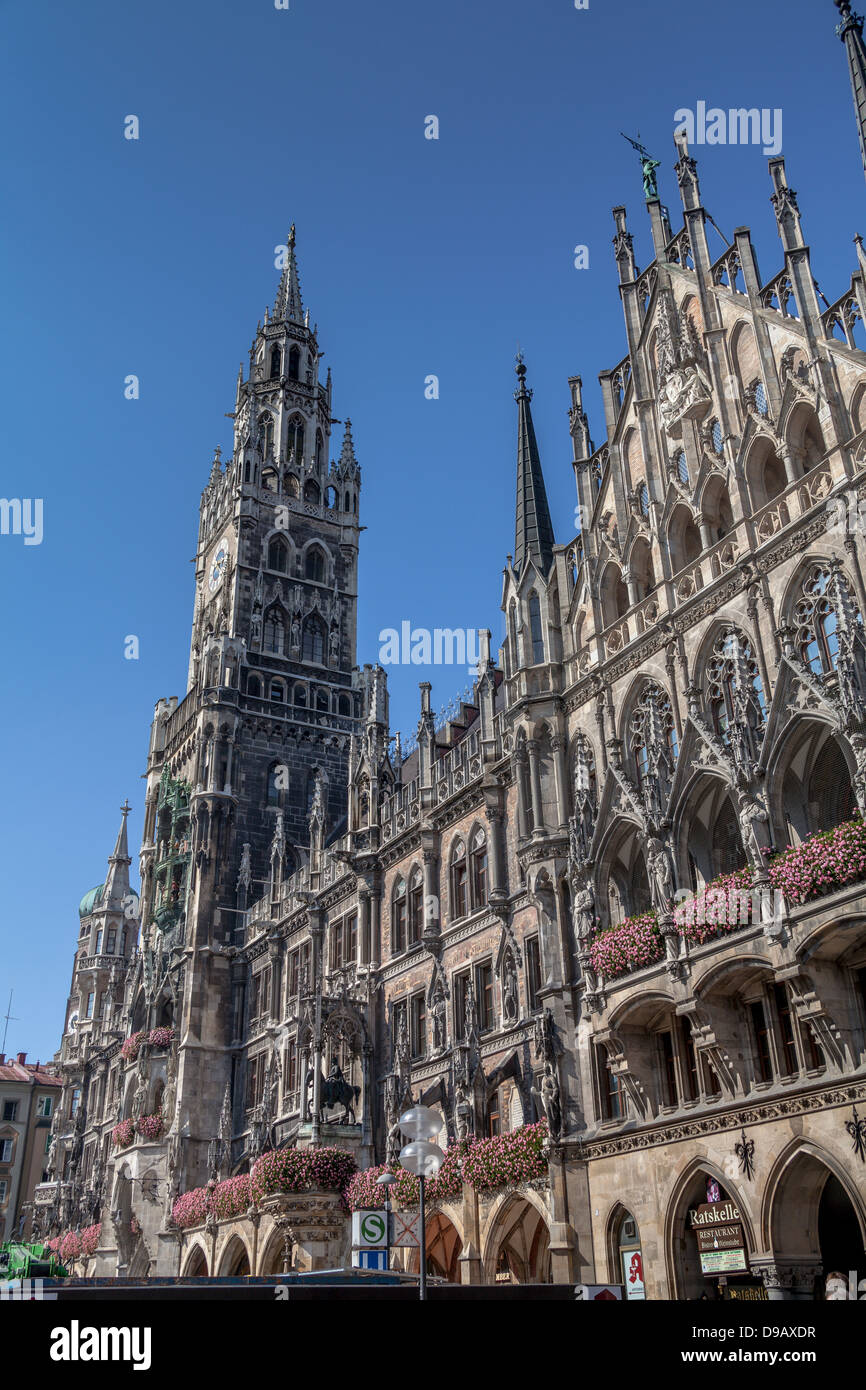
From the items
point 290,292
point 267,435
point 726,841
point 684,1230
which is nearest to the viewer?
point 684,1230

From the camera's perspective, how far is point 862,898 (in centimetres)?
1891

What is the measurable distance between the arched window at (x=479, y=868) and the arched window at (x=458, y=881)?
57cm

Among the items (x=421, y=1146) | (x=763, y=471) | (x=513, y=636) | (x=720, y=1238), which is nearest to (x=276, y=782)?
(x=513, y=636)

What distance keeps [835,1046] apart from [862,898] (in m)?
2.70

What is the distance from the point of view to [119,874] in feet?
285

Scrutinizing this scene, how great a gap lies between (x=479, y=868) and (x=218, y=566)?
34.2 meters

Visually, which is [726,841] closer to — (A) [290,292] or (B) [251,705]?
(B) [251,705]

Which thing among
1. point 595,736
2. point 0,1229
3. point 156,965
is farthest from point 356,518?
point 0,1229

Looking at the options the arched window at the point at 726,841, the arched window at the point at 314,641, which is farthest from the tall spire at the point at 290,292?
the arched window at the point at 726,841

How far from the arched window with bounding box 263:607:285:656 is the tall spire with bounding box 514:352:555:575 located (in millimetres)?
26170

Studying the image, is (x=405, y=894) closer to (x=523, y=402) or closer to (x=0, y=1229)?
(x=523, y=402)

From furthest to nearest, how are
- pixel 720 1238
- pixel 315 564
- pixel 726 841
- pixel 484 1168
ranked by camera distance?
pixel 315 564 < pixel 484 1168 < pixel 726 841 < pixel 720 1238

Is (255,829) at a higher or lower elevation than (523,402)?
lower

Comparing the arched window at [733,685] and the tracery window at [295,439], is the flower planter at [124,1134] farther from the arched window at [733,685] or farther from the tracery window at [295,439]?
the arched window at [733,685]
